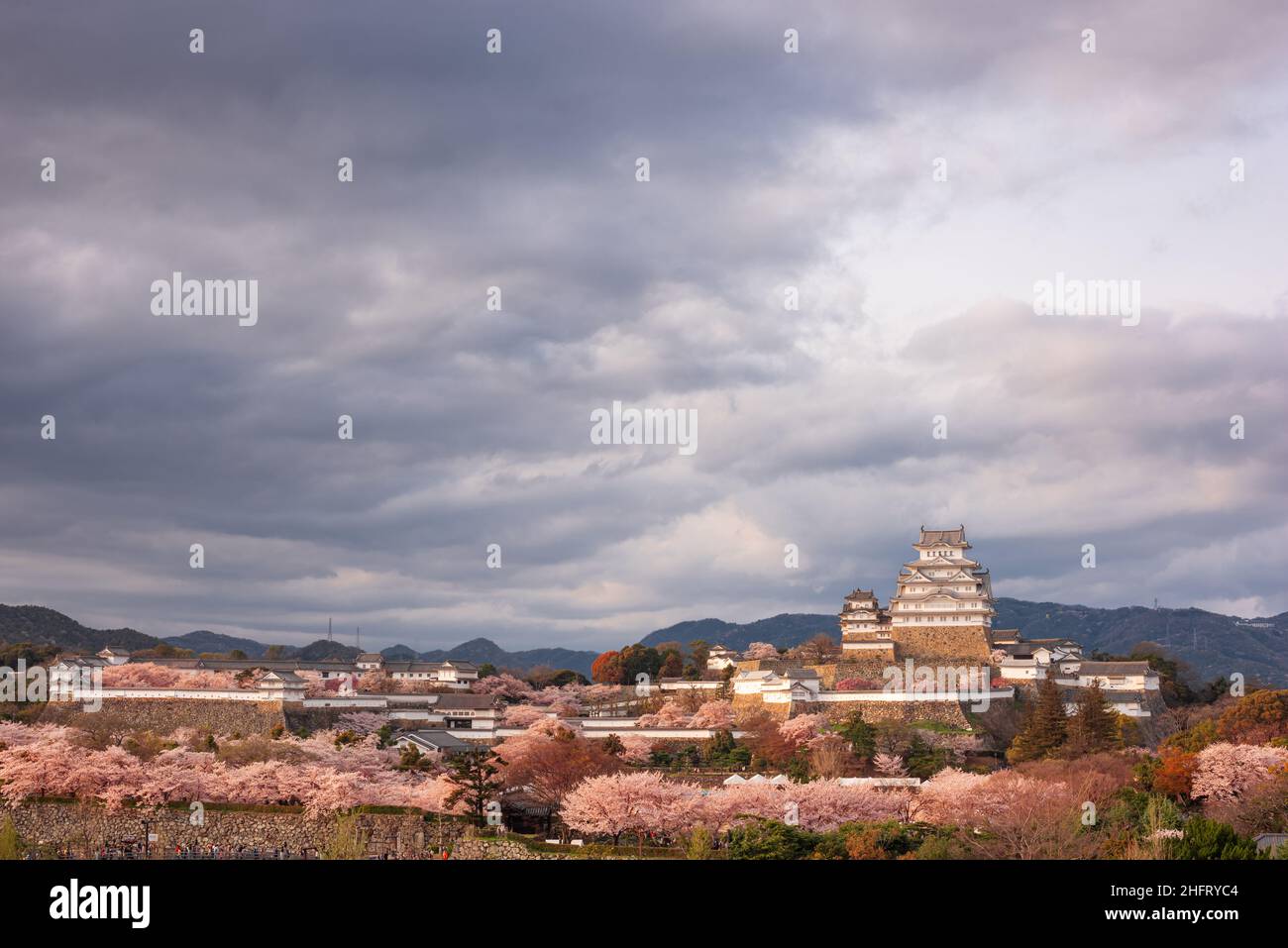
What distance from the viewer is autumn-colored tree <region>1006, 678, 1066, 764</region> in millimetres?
49156

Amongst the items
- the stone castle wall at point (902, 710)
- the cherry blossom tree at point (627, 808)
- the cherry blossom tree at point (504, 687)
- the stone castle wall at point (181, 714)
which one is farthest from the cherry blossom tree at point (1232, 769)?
the cherry blossom tree at point (504, 687)

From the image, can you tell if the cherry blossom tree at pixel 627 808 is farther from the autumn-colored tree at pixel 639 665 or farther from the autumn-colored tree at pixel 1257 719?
the autumn-colored tree at pixel 639 665

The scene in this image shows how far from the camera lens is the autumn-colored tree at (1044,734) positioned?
161 ft

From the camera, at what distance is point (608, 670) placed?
8700 cm

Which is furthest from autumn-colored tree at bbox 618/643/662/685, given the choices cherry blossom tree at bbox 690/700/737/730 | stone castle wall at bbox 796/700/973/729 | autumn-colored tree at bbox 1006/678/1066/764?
autumn-colored tree at bbox 1006/678/1066/764

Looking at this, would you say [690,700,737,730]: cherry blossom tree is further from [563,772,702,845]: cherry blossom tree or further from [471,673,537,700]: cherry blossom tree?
[563,772,702,845]: cherry blossom tree

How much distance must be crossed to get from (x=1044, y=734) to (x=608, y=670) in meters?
41.8

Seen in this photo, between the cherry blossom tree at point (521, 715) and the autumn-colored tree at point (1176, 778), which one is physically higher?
the autumn-colored tree at point (1176, 778)

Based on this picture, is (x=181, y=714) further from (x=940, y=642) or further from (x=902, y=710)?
(x=940, y=642)

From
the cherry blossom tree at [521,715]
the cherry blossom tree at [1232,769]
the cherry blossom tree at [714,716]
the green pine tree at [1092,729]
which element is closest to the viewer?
the cherry blossom tree at [1232,769]

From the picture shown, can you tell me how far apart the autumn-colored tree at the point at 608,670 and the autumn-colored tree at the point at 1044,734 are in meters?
38.3
